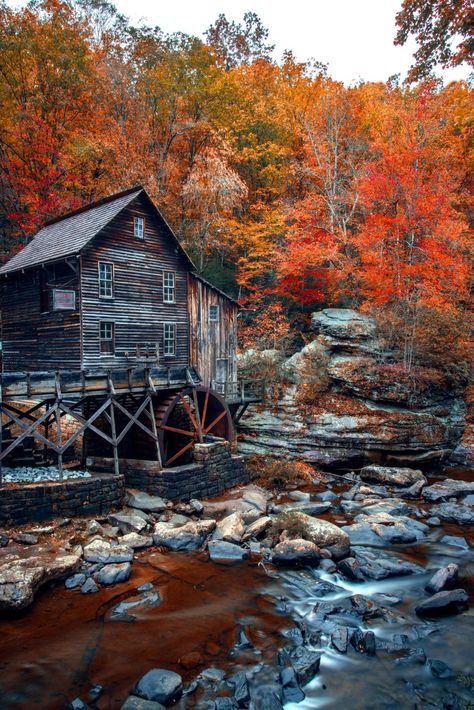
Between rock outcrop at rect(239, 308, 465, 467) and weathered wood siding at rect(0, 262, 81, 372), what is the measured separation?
824 centimetres

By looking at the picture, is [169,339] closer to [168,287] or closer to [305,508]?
[168,287]

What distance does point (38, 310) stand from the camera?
1708 cm

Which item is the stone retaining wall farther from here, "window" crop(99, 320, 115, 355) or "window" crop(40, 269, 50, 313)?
"window" crop(40, 269, 50, 313)

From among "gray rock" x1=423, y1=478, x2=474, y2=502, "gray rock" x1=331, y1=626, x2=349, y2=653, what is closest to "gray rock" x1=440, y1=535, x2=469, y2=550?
"gray rock" x1=423, y1=478, x2=474, y2=502

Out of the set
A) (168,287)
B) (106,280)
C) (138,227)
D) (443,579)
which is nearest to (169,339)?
(168,287)

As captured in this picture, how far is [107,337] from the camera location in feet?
53.4

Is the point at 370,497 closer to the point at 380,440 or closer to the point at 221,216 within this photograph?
the point at 380,440

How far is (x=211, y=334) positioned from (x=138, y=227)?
5711mm

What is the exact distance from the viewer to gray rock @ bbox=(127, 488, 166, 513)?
11547 mm

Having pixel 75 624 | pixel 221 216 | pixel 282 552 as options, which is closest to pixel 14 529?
pixel 75 624

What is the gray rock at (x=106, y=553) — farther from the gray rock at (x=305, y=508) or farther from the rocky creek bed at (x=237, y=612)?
the gray rock at (x=305, y=508)

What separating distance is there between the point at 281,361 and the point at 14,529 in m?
14.2

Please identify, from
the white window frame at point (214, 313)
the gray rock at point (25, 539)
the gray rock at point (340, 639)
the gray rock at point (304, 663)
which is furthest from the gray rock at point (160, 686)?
the white window frame at point (214, 313)

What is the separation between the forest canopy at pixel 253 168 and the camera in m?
18.6
